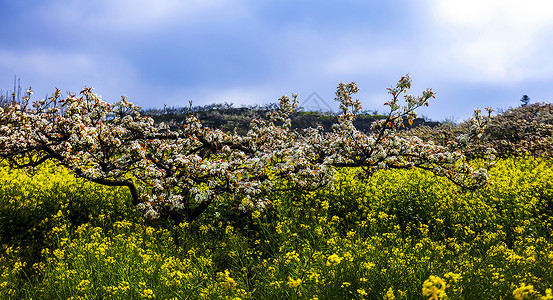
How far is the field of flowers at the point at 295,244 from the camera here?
14.9 feet

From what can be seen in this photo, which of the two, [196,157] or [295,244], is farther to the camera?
[196,157]

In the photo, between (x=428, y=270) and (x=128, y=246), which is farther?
(x=128, y=246)

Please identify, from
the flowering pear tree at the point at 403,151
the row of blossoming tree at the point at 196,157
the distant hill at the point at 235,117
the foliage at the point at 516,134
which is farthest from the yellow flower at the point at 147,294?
the distant hill at the point at 235,117

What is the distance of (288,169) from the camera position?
8375 mm

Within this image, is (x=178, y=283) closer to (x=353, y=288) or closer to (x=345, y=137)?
(x=353, y=288)

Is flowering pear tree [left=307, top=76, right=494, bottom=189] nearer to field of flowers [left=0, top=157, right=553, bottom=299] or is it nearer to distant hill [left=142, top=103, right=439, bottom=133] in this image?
field of flowers [left=0, top=157, right=553, bottom=299]

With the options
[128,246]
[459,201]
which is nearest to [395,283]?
[128,246]

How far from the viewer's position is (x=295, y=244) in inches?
273

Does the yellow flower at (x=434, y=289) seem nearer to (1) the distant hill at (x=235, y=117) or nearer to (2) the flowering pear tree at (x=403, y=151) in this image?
(2) the flowering pear tree at (x=403, y=151)

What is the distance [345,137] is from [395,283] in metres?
4.90

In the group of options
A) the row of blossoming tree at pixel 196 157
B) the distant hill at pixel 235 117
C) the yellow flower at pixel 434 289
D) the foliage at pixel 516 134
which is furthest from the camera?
the distant hill at pixel 235 117

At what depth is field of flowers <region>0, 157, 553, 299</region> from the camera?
179 inches

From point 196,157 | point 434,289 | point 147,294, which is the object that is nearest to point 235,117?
point 196,157

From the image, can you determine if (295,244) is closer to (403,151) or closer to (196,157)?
(196,157)
